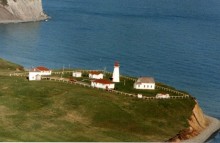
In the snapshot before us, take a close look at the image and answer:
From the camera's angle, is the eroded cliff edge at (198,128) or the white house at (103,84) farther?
the white house at (103,84)

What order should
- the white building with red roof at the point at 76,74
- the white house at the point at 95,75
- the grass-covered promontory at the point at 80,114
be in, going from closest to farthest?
the grass-covered promontory at the point at 80,114 → the white house at the point at 95,75 → the white building with red roof at the point at 76,74


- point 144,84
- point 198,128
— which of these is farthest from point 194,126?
point 144,84

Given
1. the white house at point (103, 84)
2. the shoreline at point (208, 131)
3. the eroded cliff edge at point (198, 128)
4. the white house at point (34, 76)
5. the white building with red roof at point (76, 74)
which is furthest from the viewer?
the white building with red roof at point (76, 74)

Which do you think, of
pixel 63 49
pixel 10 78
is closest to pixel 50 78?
pixel 10 78

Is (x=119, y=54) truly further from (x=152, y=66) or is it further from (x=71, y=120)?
(x=71, y=120)

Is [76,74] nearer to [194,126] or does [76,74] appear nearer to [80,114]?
[80,114]

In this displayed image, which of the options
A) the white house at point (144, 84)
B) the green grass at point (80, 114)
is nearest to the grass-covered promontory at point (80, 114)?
the green grass at point (80, 114)

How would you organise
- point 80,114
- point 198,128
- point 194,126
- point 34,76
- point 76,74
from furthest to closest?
1. point 76,74
2. point 34,76
3. point 198,128
4. point 194,126
5. point 80,114

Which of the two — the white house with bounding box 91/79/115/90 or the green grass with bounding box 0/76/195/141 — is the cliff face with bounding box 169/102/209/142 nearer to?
the green grass with bounding box 0/76/195/141

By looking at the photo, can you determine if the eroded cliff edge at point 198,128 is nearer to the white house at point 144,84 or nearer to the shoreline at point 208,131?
the shoreline at point 208,131
